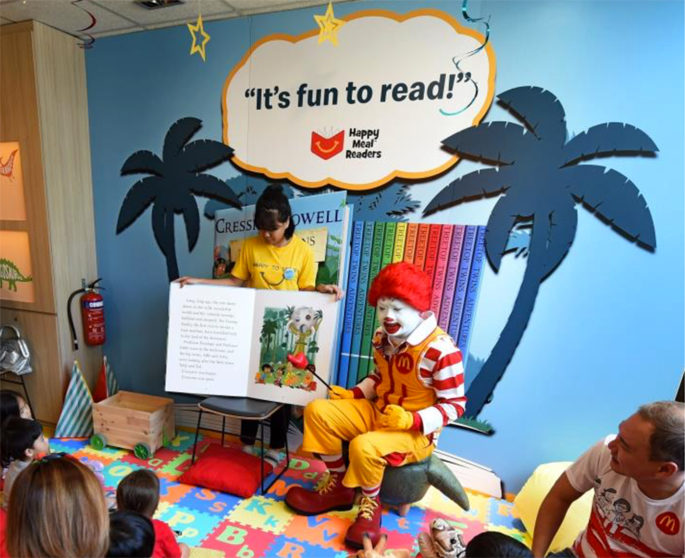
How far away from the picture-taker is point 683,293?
1.95 m

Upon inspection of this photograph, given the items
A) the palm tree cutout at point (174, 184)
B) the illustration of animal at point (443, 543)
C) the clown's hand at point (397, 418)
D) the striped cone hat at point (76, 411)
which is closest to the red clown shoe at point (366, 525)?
the clown's hand at point (397, 418)

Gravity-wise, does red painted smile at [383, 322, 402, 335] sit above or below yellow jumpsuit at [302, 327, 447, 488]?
above

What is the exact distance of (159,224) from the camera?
2879mm

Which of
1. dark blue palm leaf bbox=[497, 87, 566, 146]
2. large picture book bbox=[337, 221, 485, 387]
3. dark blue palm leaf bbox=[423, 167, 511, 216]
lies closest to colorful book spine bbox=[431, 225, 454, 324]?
large picture book bbox=[337, 221, 485, 387]

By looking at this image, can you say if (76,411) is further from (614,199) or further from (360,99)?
(614,199)

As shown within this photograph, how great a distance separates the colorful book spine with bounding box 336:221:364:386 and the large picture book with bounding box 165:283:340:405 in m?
0.16

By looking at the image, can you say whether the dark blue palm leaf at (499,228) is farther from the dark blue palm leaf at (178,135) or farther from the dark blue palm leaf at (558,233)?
the dark blue palm leaf at (178,135)

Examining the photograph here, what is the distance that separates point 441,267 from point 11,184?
287cm

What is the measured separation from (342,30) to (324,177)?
0.78 meters

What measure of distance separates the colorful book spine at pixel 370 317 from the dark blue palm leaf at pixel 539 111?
0.89 metres

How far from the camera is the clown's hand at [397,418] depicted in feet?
6.23

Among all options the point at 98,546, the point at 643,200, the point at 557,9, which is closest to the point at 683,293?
the point at 643,200

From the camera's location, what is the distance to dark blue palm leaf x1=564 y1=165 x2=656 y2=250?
6.49ft

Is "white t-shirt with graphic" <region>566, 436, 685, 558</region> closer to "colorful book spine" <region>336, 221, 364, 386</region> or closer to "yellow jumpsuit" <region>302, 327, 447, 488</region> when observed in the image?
"yellow jumpsuit" <region>302, 327, 447, 488</region>
